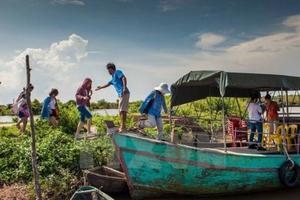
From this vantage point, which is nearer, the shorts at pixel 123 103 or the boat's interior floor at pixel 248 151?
the shorts at pixel 123 103

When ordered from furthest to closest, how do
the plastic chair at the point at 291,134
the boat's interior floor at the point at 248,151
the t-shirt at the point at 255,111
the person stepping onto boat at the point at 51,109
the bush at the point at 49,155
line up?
the person stepping onto boat at the point at 51,109
the t-shirt at the point at 255,111
the plastic chair at the point at 291,134
the boat's interior floor at the point at 248,151
the bush at the point at 49,155

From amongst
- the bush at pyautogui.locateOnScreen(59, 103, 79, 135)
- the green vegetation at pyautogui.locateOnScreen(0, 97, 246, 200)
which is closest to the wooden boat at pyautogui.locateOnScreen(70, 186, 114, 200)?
the green vegetation at pyautogui.locateOnScreen(0, 97, 246, 200)

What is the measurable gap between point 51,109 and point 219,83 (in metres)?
6.94

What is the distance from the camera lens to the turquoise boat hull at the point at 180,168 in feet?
30.7

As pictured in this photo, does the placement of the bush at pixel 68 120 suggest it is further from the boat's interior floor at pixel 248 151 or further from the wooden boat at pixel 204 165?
the boat's interior floor at pixel 248 151

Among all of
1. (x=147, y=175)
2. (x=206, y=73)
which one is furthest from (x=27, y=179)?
(x=206, y=73)

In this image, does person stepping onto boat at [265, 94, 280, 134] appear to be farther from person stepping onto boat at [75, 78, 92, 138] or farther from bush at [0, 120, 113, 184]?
person stepping onto boat at [75, 78, 92, 138]

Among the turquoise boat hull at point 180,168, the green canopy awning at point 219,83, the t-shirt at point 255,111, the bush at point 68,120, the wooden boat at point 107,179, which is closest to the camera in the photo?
the turquoise boat hull at point 180,168

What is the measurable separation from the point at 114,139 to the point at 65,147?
8.36 feet

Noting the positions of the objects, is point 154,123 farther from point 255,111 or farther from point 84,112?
point 84,112

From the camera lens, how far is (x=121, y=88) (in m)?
9.91

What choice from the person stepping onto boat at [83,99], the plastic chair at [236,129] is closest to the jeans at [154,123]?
the plastic chair at [236,129]

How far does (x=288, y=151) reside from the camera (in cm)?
1129

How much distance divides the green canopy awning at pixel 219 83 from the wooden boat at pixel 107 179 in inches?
94.7
